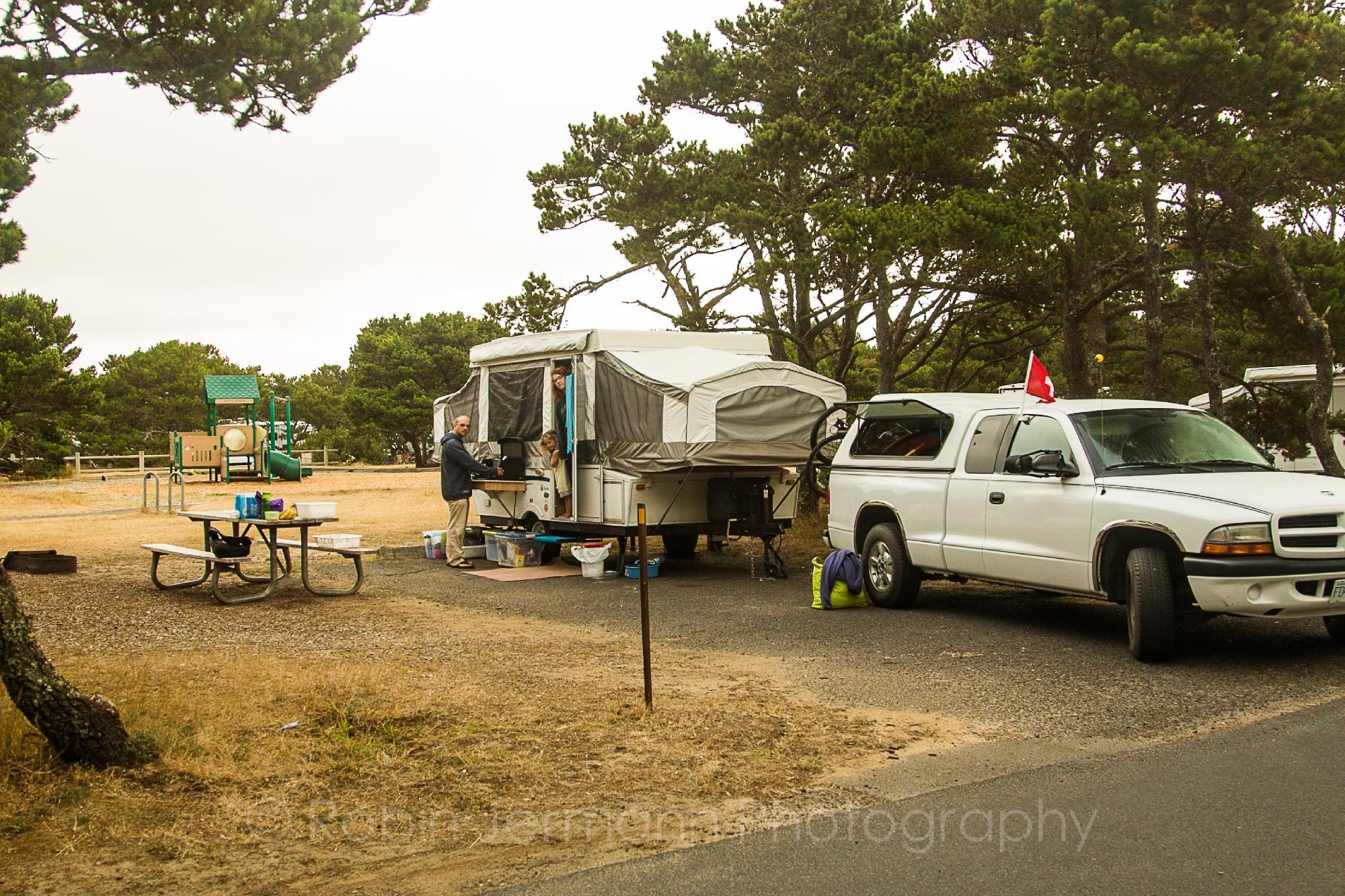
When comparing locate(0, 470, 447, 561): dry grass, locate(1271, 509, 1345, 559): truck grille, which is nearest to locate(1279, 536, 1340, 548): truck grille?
locate(1271, 509, 1345, 559): truck grille

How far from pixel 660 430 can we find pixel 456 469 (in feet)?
9.71

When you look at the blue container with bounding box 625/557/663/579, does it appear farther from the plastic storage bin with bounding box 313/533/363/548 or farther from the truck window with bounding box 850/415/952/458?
the truck window with bounding box 850/415/952/458

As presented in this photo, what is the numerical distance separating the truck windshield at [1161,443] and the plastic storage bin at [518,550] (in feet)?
24.7

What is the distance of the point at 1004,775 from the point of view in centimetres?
540

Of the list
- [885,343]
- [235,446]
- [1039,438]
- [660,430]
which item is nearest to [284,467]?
[235,446]

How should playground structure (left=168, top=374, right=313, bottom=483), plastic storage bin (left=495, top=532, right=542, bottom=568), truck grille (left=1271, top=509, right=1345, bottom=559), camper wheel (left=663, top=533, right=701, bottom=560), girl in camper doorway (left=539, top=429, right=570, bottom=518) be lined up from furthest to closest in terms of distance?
playground structure (left=168, top=374, right=313, bottom=483) → camper wheel (left=663, top=533, right=701, bottom=560) → plastic storage bin (left=495, top=532, right=542, bottom=568) → girl in camper doorway (left=539, top=429, right=570, bottom=518) → truck grille (left=1271, top=509, right=1345, bottom=559)

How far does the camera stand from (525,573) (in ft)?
46.5

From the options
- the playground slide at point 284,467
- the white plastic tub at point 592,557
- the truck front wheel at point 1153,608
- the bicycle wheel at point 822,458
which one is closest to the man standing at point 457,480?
the white plastic tub at point 592,557

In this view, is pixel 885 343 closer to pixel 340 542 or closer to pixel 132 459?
pixel 340 542

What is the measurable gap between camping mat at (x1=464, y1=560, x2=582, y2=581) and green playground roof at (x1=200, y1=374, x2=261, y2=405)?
76.1ft

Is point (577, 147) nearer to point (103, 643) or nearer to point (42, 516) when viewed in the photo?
point (42, 516)

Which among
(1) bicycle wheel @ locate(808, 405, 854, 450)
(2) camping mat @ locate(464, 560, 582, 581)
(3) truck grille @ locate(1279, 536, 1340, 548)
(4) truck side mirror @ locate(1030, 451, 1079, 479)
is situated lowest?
(2) camping mat @ locate(464, 560, 582, 581)

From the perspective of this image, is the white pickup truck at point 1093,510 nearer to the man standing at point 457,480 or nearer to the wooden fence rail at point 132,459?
the man standing at point 457,480

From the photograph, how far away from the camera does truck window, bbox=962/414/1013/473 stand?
9.71 meters
